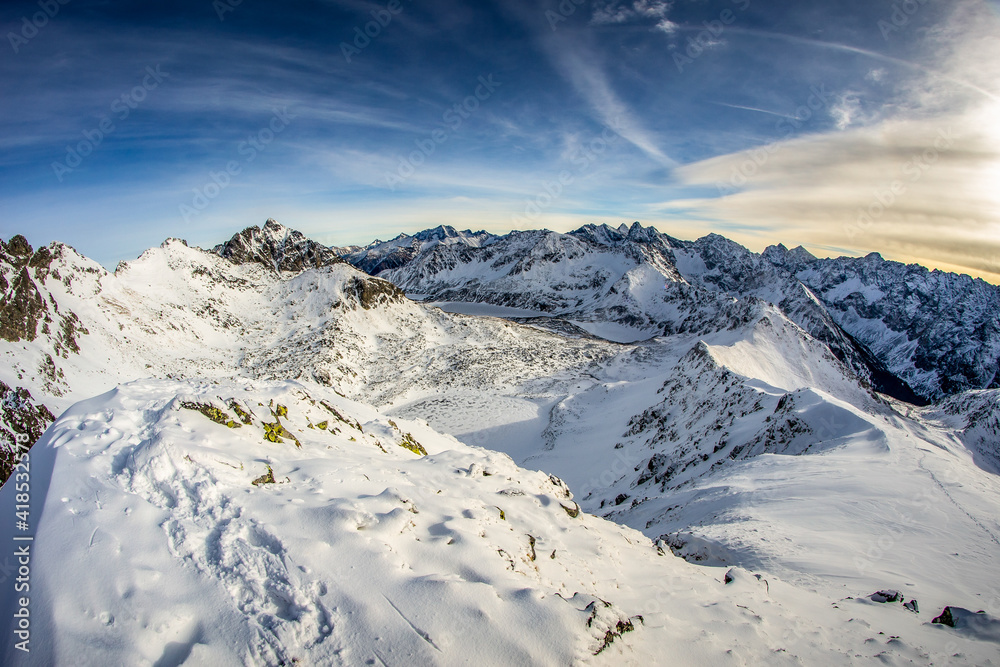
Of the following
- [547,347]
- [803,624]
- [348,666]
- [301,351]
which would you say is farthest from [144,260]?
[803,624]

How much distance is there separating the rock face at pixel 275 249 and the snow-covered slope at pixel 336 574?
2505 inches

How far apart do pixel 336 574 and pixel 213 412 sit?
17.5 feet

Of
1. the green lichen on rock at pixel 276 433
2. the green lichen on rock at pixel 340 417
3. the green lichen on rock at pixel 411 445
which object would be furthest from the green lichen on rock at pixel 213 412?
the green lichen on rock at pixel 411 445

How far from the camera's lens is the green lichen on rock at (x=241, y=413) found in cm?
910

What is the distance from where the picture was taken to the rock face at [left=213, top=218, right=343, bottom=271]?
222 ft

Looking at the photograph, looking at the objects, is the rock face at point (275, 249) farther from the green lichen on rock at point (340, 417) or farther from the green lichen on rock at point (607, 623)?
the green lichen on rock at point (607, 623)

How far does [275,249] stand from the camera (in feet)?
Result: 243

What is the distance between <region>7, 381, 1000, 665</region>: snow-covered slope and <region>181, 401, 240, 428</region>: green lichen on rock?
36mm

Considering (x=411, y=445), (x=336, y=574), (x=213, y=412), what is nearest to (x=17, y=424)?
(x=213, y=412)

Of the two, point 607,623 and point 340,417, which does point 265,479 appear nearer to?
point 340,417

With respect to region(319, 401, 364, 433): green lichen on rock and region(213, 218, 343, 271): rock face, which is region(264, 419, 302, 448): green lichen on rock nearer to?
region(319, 401, 364, 433): green lichen on rock

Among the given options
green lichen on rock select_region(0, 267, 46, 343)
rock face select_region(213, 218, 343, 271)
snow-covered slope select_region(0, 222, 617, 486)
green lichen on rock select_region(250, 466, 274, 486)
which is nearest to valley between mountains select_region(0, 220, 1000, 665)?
green lichen on rock select_region(250, 466, 274, 486)

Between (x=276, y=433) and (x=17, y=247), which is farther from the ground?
(x=17, y=247)

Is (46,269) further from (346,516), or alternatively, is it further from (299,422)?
(346,516)
